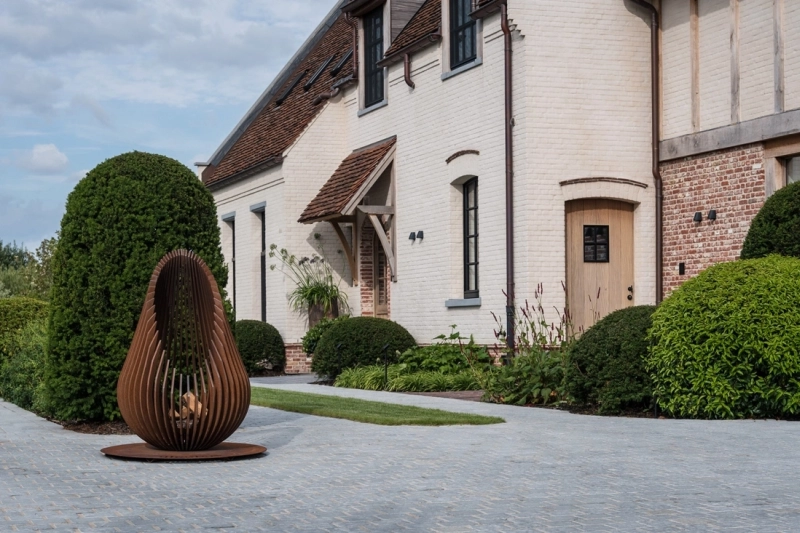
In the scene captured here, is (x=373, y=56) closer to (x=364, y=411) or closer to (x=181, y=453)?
(x=364, y=411)

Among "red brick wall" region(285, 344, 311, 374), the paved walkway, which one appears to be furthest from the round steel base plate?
"red brick wall" region(285, 344, 311, 374)

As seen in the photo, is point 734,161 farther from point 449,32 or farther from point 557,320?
point 449,32

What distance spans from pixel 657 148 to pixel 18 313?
1140 cm

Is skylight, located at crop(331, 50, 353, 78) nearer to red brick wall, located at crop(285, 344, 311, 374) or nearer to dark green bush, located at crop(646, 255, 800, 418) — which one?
red brick wall, located at crop(285, 344, 311, 374)

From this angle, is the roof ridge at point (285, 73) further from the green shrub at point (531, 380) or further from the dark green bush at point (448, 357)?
the green shrub at point (531, 380)

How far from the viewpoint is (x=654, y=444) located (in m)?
10.3

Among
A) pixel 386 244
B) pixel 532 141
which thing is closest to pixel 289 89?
pixel 386 244

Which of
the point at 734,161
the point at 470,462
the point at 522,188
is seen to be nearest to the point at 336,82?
the point at 522,188

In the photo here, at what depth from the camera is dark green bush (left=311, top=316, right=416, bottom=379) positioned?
19953mm

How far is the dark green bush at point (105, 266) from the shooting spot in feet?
37.8

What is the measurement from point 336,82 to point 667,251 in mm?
9772

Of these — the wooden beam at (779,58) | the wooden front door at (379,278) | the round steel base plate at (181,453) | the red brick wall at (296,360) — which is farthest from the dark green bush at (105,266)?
the red brick wall at (296,360)

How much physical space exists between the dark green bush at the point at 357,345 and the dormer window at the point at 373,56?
17.4 ft

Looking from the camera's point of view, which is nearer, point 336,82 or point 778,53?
point 778,53
